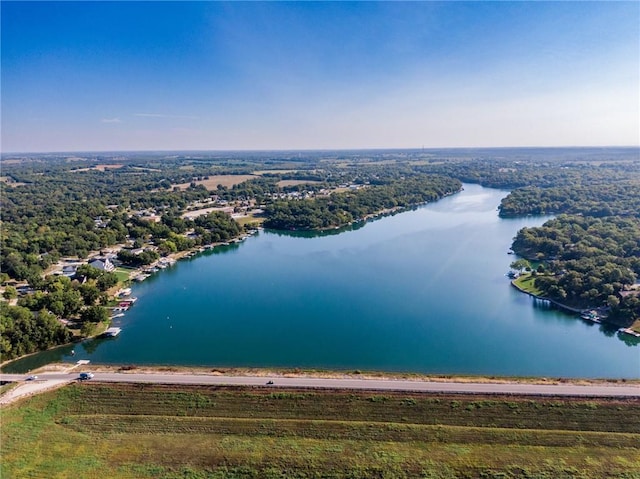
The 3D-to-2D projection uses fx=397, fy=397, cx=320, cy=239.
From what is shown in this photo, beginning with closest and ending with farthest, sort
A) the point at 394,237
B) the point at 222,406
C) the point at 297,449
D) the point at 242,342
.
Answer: the point at 297,449
the point at 222,406
the point at 242,342
the point at 394,237

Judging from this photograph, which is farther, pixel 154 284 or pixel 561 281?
pixel 154 284

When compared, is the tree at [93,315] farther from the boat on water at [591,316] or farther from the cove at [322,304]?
the boat on water at [591,316]

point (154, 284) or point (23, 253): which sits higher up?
point (23, 253)

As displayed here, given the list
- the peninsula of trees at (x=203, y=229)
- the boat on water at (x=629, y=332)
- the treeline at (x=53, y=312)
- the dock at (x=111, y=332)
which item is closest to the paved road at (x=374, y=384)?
the treeline at (x=53, y=312)

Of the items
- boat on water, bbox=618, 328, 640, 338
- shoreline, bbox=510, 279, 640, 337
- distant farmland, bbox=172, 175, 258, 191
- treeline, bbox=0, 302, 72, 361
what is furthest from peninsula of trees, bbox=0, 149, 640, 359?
distant farmland, bbox=172, 175, 258, 191

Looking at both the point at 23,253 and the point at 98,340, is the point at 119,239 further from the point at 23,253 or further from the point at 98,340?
the point at 98,340

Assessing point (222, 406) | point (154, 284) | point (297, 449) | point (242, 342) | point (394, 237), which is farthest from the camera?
point (394, 237)

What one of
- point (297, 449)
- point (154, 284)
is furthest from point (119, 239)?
point (297, 449)
